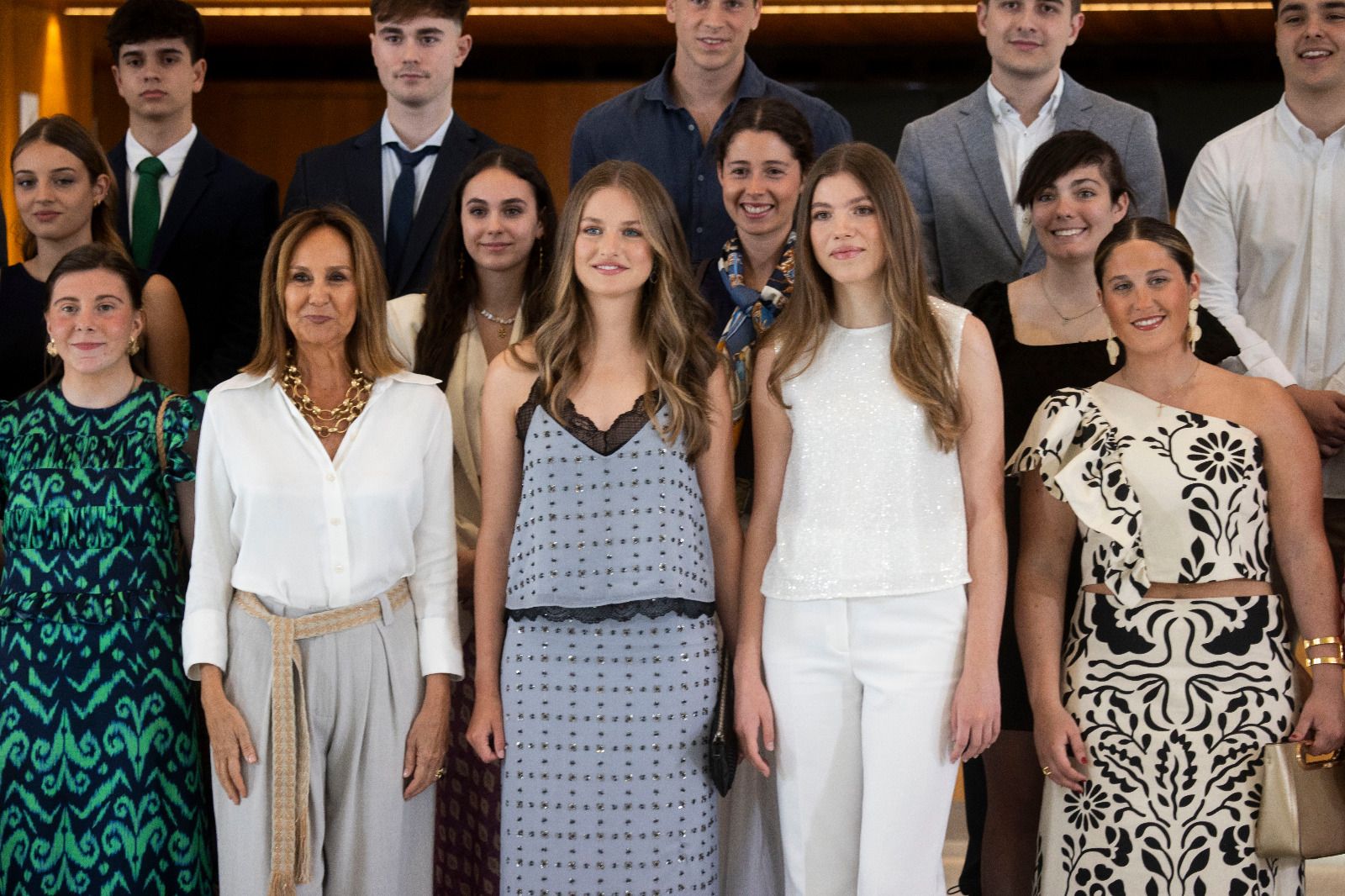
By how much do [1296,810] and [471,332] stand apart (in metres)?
1.87

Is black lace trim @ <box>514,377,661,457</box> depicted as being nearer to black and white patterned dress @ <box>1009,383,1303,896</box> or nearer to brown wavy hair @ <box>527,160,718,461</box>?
brown wavy hair @ <box>527,160,718,461</box>

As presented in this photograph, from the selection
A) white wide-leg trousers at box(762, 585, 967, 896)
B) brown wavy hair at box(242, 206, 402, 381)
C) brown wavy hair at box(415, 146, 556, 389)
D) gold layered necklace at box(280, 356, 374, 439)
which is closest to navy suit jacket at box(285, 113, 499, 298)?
brown wavy hair at box(415, 146, 556, 389)

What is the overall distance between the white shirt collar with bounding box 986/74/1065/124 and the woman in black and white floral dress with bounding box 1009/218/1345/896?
35.1 inches

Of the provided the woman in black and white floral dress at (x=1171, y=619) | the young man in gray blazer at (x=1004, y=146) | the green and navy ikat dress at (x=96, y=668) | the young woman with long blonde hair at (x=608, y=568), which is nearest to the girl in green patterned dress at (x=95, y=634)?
the green and navy ikat dress at (x=96, y=668)

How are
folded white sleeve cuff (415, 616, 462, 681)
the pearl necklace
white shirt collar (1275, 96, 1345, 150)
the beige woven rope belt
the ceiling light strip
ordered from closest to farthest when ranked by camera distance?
the beige woven rope belt < folded white sleeve cuff (415, 616, 462, 681) < the pearl necklace < white shirt collar (1275, 96, 1345, 150) < the ceiling light strip

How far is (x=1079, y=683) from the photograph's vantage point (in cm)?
286

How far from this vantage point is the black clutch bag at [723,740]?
2746 millimetres

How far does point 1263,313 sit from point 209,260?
2.45 meters

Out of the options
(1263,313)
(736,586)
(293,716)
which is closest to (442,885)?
(293,716)

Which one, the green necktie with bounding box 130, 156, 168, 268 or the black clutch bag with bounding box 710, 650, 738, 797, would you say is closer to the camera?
the black clutch bag with bounding box 710, 650, 738, 797

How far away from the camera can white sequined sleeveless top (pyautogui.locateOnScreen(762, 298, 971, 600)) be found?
2730 millimetres

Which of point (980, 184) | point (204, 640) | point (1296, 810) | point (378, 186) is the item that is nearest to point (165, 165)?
point (378, 186)

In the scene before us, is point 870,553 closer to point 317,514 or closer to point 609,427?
point 609,427

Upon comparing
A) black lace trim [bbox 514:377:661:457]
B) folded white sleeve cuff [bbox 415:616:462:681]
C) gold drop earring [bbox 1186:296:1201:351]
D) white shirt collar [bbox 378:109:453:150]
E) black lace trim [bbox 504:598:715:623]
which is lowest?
folded white sleeve cuff [bbox 415:616:462:681]
